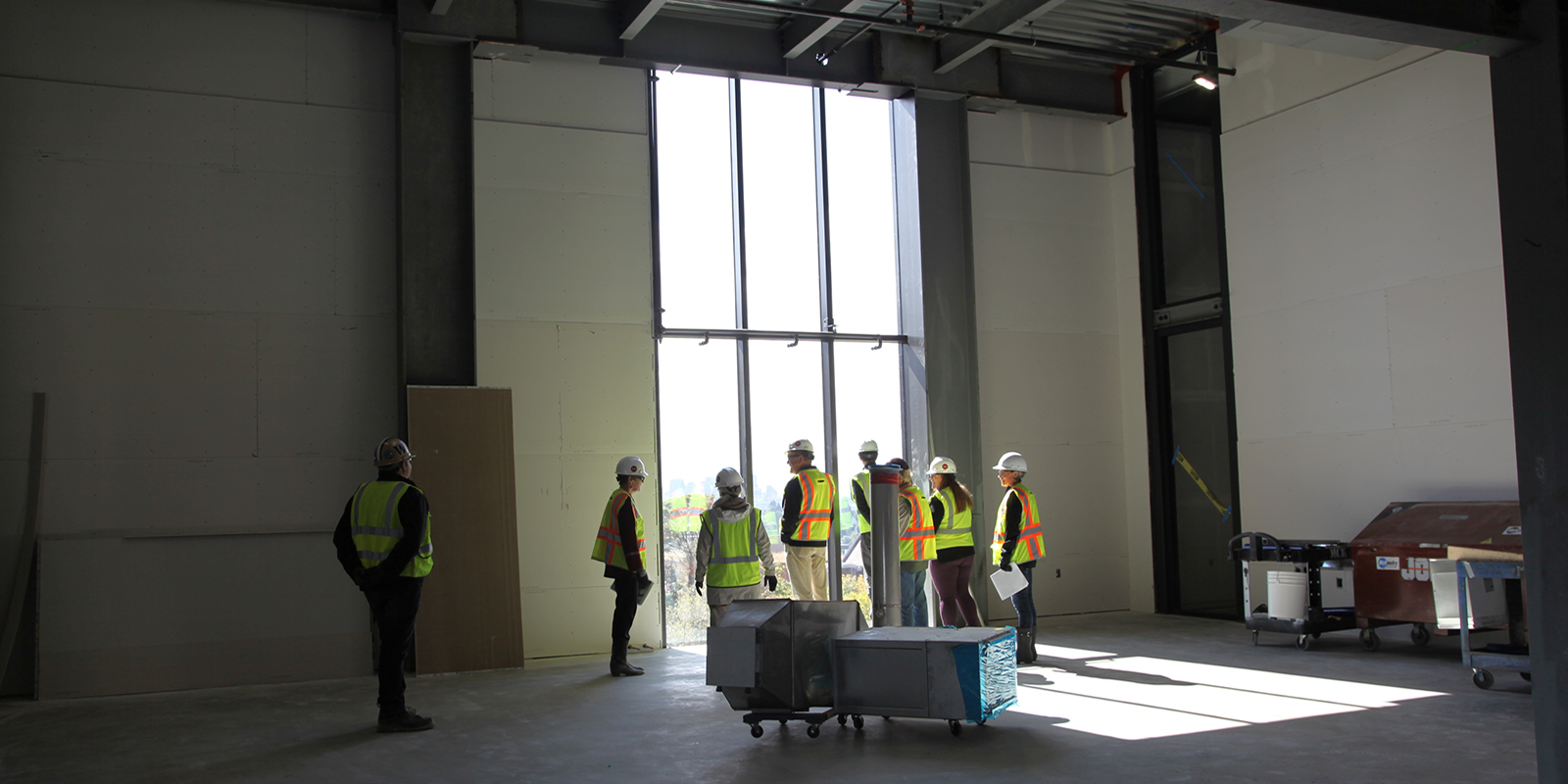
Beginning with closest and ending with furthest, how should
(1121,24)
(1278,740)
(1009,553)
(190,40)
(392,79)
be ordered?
(1278,740)
(1009,553)
(190,40)
(392,79)
(1121,24)

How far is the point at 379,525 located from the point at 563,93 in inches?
197

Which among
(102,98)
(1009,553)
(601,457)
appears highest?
(102,98)

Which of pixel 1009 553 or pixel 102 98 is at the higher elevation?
pixel 102 98

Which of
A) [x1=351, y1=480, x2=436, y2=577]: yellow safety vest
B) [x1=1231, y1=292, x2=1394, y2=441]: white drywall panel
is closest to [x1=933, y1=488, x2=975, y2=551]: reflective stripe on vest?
[x1=1231, y1=292, x2=1394, y2=441]: white drywall panel

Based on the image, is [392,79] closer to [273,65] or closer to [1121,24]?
[273,65]

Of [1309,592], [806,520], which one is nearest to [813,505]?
[806,520]

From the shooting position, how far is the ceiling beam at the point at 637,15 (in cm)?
923

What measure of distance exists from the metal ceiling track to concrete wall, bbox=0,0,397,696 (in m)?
3.34

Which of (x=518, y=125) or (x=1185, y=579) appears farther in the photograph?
(x=1185, y=579)

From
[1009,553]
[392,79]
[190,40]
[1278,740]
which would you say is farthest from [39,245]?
[1278,740]

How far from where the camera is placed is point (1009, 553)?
808cm

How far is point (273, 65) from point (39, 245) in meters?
2.23

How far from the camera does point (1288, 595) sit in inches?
343

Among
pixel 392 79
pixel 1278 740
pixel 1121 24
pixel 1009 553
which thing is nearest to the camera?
pixel 1278 740
